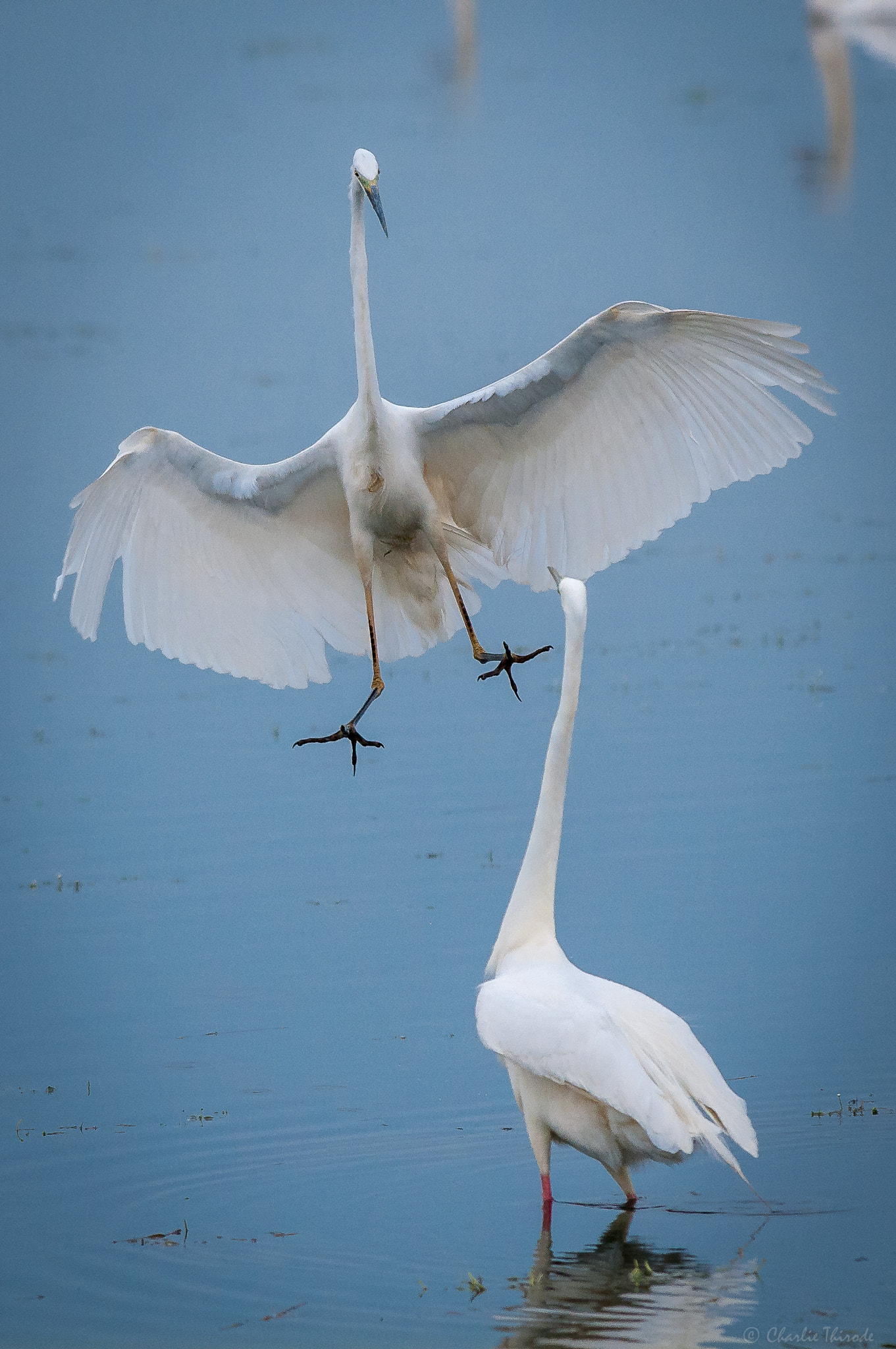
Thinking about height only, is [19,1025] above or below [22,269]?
below

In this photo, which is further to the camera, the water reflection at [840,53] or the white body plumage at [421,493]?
the water reflection at [840,53]

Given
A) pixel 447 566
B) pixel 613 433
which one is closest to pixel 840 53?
pixel 613 433

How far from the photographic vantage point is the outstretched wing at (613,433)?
4.91 metres

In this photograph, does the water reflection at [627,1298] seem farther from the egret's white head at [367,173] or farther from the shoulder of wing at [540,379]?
the egret's white head at [367,173]

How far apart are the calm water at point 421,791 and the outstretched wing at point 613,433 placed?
1.48m

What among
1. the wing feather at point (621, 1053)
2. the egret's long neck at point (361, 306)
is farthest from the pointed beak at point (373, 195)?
the wing feather at point (621, 1053)

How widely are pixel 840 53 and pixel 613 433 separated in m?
14.1

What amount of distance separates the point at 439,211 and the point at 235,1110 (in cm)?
1209

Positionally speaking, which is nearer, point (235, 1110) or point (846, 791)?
point (235, 1110)

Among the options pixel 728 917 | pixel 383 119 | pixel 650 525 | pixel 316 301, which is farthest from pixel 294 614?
pixel 383 119

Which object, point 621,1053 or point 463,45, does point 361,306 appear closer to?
point 621,1053

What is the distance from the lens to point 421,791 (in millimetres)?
7715

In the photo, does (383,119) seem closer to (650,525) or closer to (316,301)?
(316,301)

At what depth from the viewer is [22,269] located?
52.8 ft
